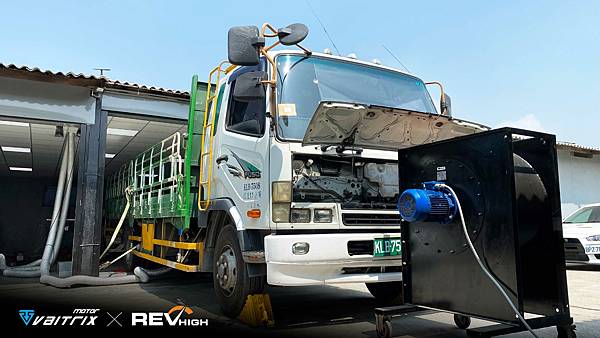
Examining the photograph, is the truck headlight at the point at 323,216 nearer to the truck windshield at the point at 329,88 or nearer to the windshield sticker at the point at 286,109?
the truck windshield at the point at 329,88

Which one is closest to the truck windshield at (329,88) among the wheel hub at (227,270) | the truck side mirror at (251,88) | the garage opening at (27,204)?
the truck side mirror at (251,88)

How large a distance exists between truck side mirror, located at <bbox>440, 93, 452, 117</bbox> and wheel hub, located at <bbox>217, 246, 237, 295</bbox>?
105 inches

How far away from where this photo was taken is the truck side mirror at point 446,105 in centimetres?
497

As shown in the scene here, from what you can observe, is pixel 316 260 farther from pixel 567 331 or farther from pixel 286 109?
pixel 567 331

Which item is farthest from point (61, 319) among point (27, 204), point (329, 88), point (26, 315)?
point (27, 204)

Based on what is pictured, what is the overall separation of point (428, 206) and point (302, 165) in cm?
119

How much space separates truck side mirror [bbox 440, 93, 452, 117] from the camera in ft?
16.3

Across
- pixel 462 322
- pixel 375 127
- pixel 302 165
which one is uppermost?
pixel 375 127

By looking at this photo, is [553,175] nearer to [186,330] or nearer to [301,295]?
[186,330]

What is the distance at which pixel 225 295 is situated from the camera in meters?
4.23

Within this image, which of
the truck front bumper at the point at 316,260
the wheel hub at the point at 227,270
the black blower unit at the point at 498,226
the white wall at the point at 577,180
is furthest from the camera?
the white wall at the point at 577,180

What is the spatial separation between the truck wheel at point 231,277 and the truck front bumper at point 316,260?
46 centimetres

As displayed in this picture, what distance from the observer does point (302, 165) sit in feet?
12.4

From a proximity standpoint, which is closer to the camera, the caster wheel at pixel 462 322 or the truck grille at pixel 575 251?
the caster wheel at pixel 462 322
